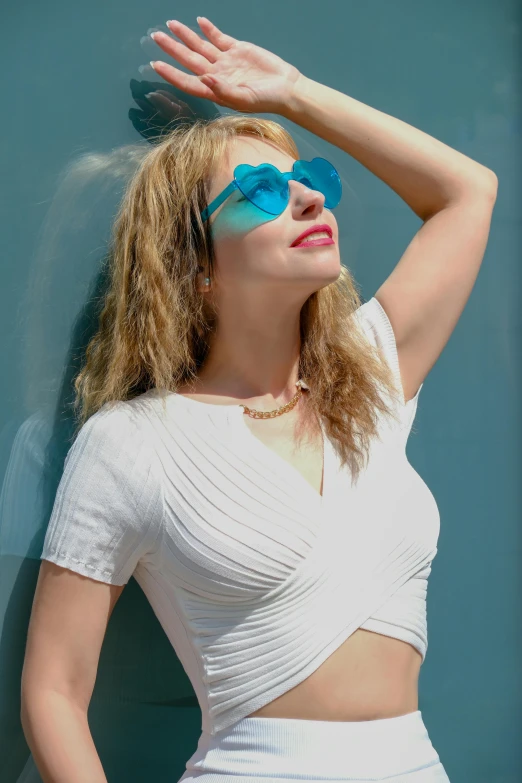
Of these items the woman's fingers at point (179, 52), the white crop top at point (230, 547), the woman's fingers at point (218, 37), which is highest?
the woman's fingers at point (218, 37)

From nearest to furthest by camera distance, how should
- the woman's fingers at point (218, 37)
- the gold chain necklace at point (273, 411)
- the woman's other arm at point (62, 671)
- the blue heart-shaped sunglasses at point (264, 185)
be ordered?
the woman's other arm at point (62, 671), the blue heart-shaped sunglasses at point (264, 185), the gold chain necklace at point (273, 411), the woman's fingers at point (218, 37)

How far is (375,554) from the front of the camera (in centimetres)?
164

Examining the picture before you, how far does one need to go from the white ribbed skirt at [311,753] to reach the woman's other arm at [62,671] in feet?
0.68

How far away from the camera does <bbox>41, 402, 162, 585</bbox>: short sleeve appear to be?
157 centimetres

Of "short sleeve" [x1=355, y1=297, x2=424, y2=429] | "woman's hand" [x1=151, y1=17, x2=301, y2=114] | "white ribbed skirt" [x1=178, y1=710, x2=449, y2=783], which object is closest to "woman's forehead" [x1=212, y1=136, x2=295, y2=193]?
"woman's hand" [x1=151, y1=17, x2=301, y2=114]

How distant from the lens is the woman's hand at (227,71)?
6.01 feet

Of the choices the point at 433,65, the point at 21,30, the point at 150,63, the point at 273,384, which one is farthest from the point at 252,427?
the point at 433,65

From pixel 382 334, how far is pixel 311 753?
0.81 meters

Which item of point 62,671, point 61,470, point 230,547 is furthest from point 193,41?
point 62,671

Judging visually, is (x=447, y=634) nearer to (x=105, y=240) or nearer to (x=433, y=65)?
(x=105, y=240)

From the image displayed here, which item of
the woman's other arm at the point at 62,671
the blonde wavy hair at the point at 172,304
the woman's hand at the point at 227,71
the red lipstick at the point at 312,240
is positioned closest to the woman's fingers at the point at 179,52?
the woman's hand at the point at 227,71

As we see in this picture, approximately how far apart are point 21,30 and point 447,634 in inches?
62.8

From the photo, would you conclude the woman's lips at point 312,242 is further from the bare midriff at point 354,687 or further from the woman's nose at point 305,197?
the bare midriff at point 354,687

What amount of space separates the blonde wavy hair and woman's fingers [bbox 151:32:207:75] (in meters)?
0.11
